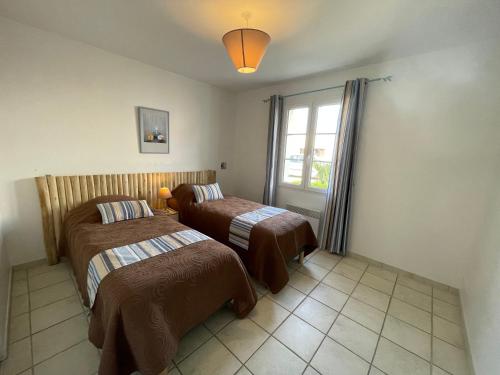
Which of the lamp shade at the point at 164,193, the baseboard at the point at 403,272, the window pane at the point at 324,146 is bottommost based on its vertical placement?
the baseboard at the point at 403,272

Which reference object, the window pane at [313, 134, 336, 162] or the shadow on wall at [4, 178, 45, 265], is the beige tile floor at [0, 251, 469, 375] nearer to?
Result: the shadow on wall at [4, 178, 45, 265]

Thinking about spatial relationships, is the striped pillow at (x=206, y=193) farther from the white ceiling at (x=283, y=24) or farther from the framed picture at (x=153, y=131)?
the white ceiling at (x=283, y=24)

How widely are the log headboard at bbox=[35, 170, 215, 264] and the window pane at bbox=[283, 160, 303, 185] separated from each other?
2.10 m

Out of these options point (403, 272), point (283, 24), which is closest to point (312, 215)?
point (403, 272)

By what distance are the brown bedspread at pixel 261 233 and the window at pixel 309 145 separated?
842mm

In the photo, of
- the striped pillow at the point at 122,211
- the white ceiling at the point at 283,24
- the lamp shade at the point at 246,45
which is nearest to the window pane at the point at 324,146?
the white ceiling at the point at 283,24

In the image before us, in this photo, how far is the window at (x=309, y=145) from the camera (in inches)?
115

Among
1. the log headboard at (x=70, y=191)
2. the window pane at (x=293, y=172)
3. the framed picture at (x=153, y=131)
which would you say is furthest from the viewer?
the window pane at (x=293, y=172)

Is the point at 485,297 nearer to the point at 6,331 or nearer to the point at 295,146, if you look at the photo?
the point at 295,146

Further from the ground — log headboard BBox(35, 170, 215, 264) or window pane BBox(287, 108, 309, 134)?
window pane BBox(287, 108, 309, 134)

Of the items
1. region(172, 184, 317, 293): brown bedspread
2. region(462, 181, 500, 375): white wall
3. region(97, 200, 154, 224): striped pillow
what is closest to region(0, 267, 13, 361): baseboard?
region(97, 200, 154, 224): striped pillow

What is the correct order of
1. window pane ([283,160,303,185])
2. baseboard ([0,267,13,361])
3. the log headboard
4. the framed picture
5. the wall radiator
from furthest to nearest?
window pane ([283,160,303,185]) < the wall radiator < the framed picture < the log headboard < baseboard ([0,267,13,361])

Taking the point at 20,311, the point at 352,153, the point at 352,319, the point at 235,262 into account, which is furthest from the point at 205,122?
the point at 352,319

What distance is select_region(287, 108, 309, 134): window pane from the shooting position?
125 inches
